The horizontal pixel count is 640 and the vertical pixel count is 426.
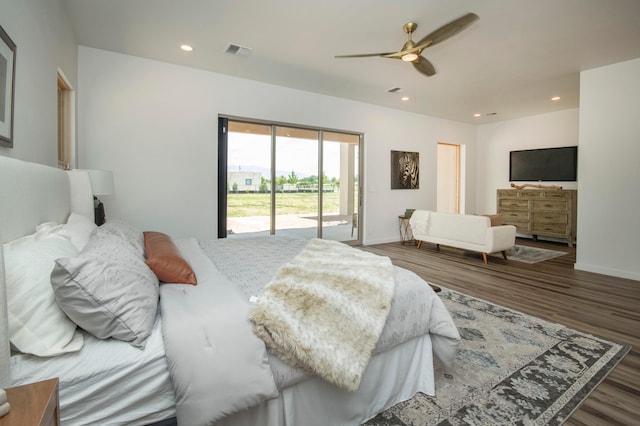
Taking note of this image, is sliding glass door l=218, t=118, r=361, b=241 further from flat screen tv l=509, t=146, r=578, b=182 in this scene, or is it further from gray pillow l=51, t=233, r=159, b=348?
flat screen tv l=509, t=146, r=578, b=182

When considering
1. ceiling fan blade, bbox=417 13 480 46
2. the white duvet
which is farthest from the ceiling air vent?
the white duvet

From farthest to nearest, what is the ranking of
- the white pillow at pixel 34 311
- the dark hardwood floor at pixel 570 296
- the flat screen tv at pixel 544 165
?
the flat screen tv at pixel 544 165 → the dark hardwood floor at pixel 570 296 → the white pillow at pixel 34 311

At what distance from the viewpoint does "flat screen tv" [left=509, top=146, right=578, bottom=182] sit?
20.6 feet

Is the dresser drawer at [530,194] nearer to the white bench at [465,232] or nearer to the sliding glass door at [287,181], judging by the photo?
the white bench at [465,232]

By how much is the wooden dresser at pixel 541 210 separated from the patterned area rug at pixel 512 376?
463cm

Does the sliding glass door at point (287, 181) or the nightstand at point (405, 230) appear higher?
the sliding glass door at point (287, 181)

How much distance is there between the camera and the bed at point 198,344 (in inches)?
40.8

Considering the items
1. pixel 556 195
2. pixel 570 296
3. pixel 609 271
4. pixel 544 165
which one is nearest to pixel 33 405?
pixel 570 296

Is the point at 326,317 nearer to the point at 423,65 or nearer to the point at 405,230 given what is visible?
the point at 423,65

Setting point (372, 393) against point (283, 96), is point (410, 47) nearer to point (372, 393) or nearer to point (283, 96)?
point (283, 96)

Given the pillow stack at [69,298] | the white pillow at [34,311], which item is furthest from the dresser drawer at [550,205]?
the white pillow at [34,311]

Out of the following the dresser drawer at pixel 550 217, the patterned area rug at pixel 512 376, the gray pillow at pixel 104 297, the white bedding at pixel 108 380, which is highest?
the dresser drawer at pixel 550 217

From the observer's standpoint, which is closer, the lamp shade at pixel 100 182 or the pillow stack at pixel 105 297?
the pillow stack at pixel 105 297

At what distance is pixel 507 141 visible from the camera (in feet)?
23.9
